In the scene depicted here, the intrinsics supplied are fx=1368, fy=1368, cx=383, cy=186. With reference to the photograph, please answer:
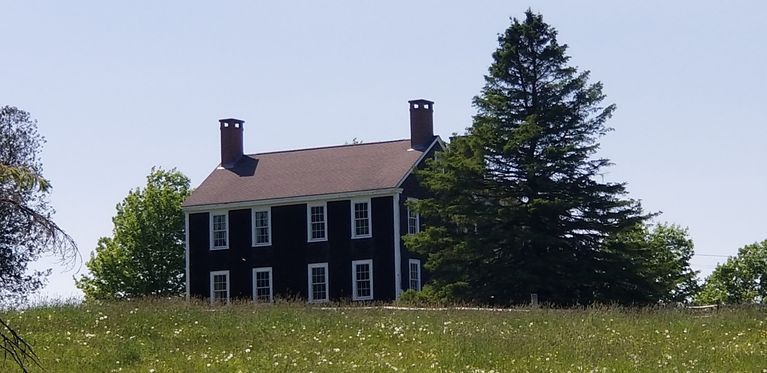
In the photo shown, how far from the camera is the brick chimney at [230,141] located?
62.2 meters

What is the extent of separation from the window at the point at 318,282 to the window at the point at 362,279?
1447 mm

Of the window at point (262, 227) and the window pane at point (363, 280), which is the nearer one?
the window pane at point (363, 280)

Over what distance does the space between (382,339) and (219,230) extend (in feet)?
100

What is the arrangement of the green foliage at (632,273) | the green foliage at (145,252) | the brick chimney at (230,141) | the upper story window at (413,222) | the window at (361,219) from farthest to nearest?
the green foliage at (145,252) → the brick chimney at (230,141) → the window at (361,219) → the upper story window at (413,222) → the green foliage at (632,273)

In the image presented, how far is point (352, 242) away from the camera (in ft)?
179

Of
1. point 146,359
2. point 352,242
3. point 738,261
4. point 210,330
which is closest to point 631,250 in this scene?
point 352,242

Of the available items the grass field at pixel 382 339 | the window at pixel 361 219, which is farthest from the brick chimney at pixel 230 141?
the grass field at pixel 382 339

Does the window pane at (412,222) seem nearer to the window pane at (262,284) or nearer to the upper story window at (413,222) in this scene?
the upper story window at (413,222)

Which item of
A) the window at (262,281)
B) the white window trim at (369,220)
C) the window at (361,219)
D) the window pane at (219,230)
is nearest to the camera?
the white window trim at (369,220)

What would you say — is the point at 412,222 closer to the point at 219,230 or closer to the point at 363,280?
the point at 363,280

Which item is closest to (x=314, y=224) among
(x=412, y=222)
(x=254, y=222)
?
(x=254, y=222)

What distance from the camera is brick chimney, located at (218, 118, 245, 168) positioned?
62219mm

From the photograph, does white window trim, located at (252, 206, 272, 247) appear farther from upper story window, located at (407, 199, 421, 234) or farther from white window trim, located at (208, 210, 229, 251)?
upper story window, located at (407, 199, 421, 234)

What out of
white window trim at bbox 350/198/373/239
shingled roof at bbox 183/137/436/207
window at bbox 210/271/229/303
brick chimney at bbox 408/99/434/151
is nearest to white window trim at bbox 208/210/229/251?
shingled roof at bbox 183/137/436/207
